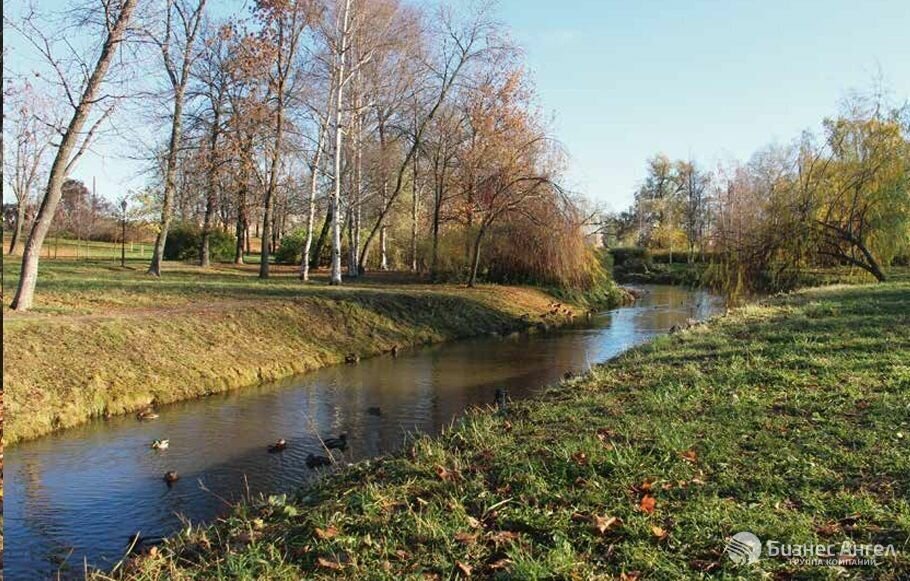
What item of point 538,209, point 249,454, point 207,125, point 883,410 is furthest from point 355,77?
point 883,410

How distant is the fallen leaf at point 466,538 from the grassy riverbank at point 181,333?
7.31m

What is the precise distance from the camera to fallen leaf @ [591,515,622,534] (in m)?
3.88

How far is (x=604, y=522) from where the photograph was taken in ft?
12.9

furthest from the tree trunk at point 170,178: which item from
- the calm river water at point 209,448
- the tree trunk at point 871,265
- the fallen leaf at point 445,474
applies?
the tree trunk at point 871,265

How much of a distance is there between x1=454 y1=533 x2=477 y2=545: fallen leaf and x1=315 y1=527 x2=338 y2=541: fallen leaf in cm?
80

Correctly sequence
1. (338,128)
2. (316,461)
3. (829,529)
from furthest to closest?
(338,128) → (316,461) → (829,529)

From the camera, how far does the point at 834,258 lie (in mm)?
22375

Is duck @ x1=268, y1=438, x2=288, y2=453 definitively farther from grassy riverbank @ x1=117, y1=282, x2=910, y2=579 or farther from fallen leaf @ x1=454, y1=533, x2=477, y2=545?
fallen leaf @ x1=454, y1=533, x2=477, y2=545

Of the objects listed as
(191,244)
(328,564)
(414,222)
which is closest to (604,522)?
(328,564)

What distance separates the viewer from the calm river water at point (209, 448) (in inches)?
244

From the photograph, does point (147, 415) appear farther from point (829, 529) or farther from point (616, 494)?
point (829, 529)

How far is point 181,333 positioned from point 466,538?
10326mm

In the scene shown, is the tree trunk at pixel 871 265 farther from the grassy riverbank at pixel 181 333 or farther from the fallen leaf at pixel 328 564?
the fallen leaf at pixel 328 564

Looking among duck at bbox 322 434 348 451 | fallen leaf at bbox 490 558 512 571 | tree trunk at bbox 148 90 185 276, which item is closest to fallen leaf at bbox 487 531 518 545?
fallen leaf at bbox 490 558 512 571
